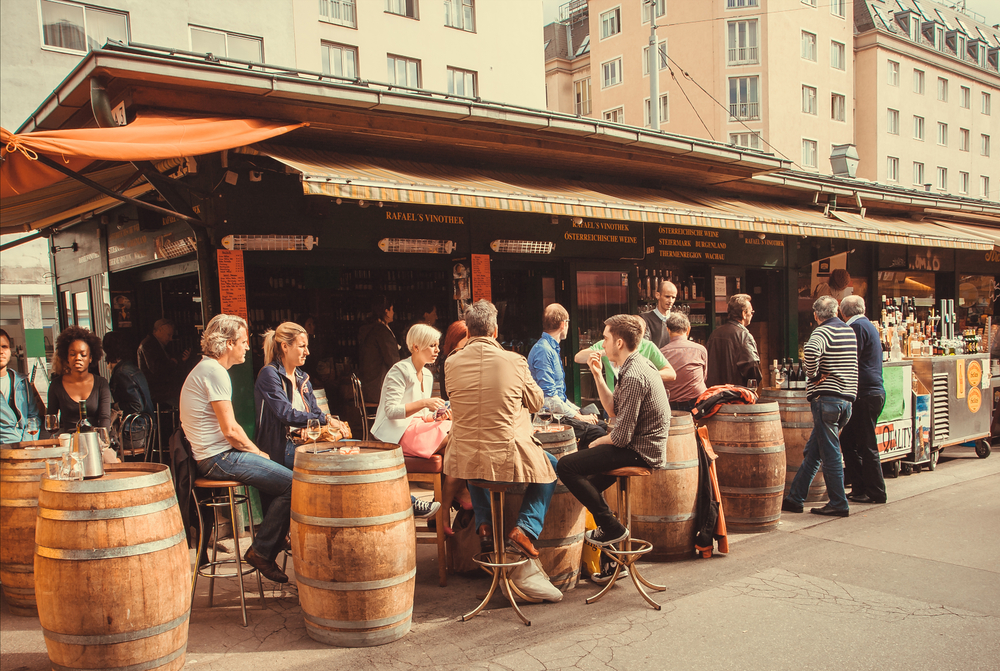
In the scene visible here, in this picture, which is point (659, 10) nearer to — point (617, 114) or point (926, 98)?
point (617, 114)

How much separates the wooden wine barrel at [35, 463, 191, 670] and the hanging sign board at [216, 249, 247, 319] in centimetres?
263

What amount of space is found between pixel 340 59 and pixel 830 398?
72.5ft

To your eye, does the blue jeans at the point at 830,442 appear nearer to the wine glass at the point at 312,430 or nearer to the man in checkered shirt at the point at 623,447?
the man in checkered shirt at the point at 623,447

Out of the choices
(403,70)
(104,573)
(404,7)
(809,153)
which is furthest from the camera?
(809,153)

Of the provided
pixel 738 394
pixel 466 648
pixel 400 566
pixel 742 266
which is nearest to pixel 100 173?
pixel 400 566

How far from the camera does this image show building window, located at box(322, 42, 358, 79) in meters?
23.7

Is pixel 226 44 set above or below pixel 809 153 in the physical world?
above

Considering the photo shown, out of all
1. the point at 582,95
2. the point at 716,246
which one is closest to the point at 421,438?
the point at 716,246

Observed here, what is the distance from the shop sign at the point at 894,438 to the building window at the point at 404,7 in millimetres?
22471

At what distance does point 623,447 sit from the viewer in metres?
4.24

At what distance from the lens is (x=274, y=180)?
6051 mm

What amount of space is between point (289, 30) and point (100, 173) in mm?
17988

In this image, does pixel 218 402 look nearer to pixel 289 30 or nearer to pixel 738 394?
pixel 738 394

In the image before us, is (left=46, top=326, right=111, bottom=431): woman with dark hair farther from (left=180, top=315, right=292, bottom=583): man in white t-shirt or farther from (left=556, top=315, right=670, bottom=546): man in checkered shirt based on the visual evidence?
(left=556, top=315, right=670, bottom=546): man in checkered shirt
